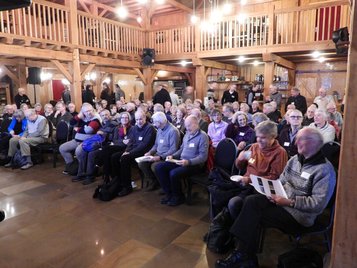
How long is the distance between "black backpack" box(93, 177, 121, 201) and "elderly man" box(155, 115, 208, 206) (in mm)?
631

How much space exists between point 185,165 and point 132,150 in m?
1.06

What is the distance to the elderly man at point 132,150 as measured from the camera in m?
3.98

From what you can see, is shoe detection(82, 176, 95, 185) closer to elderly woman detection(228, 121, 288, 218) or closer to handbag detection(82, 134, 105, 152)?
handbag detection(82, 134, 105, 152)

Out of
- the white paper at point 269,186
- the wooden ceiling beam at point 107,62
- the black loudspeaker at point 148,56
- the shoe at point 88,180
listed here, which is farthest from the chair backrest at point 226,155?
the black loudspeaker at point 148,56

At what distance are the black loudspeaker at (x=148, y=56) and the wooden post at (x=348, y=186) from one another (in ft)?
27.2

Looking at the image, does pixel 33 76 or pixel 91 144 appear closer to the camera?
pixel 91 144

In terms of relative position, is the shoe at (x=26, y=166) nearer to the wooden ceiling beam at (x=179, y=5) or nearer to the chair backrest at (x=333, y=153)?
the chair backrest at (x=333, y=153)

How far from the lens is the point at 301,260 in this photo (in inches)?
80.4

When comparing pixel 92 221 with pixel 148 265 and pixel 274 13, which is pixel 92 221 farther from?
pixel 274 13

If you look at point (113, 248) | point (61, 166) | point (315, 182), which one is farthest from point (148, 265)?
point (61, 166)

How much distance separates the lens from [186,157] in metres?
3.62

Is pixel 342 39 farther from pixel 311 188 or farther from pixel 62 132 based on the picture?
pixel 62 132

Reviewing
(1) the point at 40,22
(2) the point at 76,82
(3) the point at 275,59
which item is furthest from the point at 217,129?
(1) the point at 40,22

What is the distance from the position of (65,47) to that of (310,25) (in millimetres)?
6363
